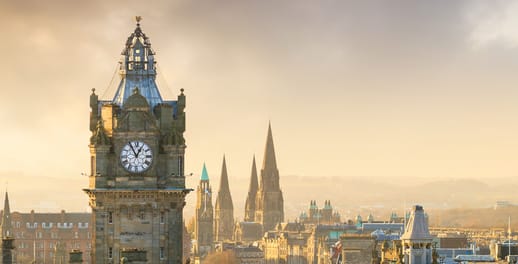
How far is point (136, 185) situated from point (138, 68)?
5566 mm

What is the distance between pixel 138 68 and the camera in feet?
248

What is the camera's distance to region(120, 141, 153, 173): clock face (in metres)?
72.8

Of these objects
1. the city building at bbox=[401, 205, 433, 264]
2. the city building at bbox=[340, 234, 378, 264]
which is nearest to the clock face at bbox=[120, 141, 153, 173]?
the city building at bbox=[401, 205, 433, 264]

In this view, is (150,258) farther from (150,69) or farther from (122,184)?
(150,69)

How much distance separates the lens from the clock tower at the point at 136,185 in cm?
7244

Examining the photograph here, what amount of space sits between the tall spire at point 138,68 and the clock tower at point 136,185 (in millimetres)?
1567

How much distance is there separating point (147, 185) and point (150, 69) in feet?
18.4

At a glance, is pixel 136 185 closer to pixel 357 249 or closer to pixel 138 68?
pixel 138 68

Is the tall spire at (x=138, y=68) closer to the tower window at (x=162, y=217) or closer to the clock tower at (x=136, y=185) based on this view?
the clock tower at (x=136, y=185)

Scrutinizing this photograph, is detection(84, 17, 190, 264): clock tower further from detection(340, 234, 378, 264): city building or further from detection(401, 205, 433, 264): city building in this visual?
detection(340, 234, 378, 264): city building

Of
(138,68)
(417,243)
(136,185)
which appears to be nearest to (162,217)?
(136,185)

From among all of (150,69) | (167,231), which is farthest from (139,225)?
(150,69)

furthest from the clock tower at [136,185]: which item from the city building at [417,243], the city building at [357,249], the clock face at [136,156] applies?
the city building at [357,249]

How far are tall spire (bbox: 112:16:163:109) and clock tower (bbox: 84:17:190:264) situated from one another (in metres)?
1.57
